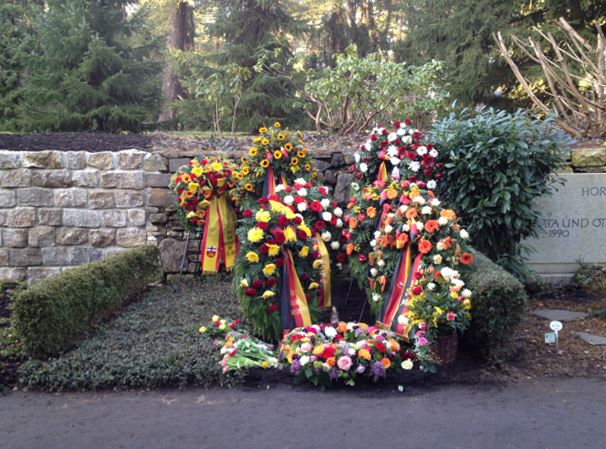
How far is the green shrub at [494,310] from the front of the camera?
→ 3820mm

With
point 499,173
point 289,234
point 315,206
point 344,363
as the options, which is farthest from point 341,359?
point 499,173

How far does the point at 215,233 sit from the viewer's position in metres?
6.33

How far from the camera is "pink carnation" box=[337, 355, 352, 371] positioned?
3633 mm

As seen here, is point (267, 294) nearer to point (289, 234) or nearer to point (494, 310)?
point (289, 234)

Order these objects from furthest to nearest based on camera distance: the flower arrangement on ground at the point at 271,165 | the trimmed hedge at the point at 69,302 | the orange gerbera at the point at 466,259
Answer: the flower arrangement on ground at the point at 271,165 < the orange gerbera at the point at 466,259 < the trimmed hedge at the point at 69,302

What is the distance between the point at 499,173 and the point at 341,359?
267 centimetres

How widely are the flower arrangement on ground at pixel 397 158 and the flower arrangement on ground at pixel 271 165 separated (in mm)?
642

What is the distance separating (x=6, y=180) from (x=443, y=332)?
5.72 metres

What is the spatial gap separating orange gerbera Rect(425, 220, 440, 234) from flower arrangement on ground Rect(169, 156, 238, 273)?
2.58 meters

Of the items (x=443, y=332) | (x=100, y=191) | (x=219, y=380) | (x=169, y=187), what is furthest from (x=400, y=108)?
(x=219, y=380)

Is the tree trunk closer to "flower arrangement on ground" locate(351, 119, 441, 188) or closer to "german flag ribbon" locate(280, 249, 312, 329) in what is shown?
"flower arrangement on ground" locate(351, 119, 441, 188)

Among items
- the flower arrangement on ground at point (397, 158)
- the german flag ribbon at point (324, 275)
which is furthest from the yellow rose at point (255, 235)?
the flower arrangement on ground at point (397, 158)

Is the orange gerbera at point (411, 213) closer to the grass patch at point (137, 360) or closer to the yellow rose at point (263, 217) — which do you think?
the yellow rose at point (263, 217)

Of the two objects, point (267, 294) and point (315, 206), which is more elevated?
point (315, 206)
